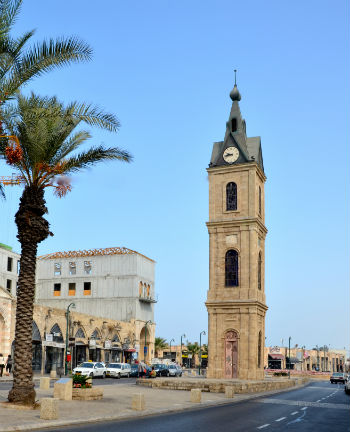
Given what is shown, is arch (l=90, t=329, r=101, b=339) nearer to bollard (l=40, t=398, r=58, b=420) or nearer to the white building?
the white building

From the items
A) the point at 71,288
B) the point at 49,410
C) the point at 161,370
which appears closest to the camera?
the point at 49,410

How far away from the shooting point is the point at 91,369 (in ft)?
168

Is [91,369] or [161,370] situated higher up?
[91,369]

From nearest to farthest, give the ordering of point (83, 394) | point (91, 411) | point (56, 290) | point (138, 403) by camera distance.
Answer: point (91, 411), point (138, 403), point (83, 394), point (56, 290)

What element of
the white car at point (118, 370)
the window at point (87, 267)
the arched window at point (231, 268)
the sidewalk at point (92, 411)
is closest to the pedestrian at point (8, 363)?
the white car at point (118, 370)

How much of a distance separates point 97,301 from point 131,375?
2951cm

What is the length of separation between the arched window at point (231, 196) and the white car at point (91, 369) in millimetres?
19422

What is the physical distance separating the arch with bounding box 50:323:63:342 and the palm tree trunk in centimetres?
4054

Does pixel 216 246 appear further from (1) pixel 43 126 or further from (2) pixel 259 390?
(1) pixel 43 126

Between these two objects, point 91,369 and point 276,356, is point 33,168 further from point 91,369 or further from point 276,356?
point 276,356

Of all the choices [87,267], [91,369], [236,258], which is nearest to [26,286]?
[91,369]

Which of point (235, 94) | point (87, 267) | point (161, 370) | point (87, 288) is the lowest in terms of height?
point (161, 370)

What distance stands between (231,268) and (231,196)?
690 cm

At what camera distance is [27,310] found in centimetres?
2106
